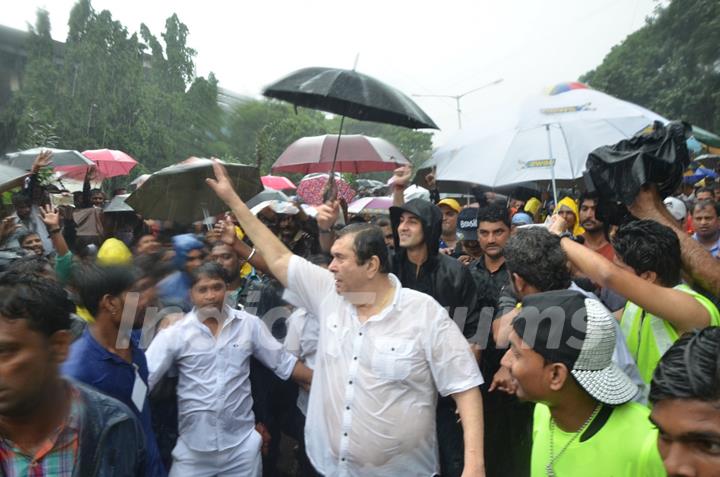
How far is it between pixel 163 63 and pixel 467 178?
3.20 m

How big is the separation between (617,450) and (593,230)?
312cm

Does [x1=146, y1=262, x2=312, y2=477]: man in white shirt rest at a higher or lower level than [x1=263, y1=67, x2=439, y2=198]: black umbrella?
lower

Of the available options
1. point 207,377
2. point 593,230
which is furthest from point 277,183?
point 207,377

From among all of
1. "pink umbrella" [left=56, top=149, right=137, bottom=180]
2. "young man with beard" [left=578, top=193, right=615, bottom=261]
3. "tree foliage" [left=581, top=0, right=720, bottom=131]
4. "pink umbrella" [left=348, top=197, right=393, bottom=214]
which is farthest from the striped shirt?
"tree foliage" [left=581, top=0, right=720, bottom=131]

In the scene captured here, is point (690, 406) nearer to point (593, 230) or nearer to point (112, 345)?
point (112, 345)

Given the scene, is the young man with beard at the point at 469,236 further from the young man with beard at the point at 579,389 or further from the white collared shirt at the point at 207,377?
the young man with beard at the point at 579,389

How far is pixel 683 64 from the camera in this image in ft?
108

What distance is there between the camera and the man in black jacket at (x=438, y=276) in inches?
132

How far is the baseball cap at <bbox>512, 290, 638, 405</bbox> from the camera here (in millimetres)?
1732

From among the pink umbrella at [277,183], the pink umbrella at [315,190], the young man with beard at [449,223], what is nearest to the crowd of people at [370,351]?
the young man with beard at [449,223]

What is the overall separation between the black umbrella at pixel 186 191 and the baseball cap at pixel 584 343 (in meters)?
2.17

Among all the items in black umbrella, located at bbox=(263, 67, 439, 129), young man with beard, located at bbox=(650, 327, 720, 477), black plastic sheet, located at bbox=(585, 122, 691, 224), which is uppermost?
black umbrella, located at bbox=(263, 67, 439, 129)

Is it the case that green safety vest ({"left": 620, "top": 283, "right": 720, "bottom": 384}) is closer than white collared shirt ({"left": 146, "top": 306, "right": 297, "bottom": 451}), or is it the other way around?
green safety vest ({"left": 620, "top": 283, "right": 720, "bottom": 384})

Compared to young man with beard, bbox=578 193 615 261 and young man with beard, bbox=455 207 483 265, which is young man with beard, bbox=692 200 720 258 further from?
young man with beard, bbox=455 207 483 265
